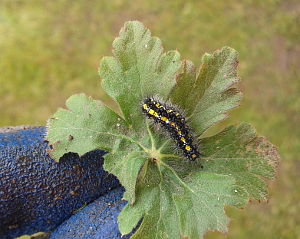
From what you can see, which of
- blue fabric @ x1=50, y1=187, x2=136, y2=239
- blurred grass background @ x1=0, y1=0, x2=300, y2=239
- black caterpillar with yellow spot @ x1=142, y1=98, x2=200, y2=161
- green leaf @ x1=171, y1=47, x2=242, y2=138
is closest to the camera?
green leaf @ x1=171, y1=47, x2=242, y2=138

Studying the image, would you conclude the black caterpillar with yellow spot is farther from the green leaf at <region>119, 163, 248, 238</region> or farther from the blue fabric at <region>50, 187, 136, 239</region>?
the blue fabric at <region>50, 187, 136, 239</region>

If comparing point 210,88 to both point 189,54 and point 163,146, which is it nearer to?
point 163,146

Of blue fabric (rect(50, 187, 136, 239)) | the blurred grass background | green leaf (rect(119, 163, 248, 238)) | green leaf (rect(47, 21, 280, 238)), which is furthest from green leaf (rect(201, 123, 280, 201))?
the blurred grass background

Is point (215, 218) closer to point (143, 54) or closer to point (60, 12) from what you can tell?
point (143, 54)

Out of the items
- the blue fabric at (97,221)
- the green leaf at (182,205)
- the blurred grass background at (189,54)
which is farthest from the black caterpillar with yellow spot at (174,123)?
the blurred grass background at (189,54)

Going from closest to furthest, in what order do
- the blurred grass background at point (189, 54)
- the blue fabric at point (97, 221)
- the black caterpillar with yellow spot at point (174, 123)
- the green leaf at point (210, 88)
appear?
1. the green leaf at point (210, 88)
2. the black caterpillar with yellow spot at point (174, 123)
3. the blue fabric at point (97, 221)
4. the blurred grass background at point (189, 54)

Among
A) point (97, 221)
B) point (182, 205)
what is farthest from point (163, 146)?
point (97, 221)

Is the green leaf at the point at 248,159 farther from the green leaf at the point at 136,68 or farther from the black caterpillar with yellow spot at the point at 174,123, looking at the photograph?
the green leaf at the point at 136,68
